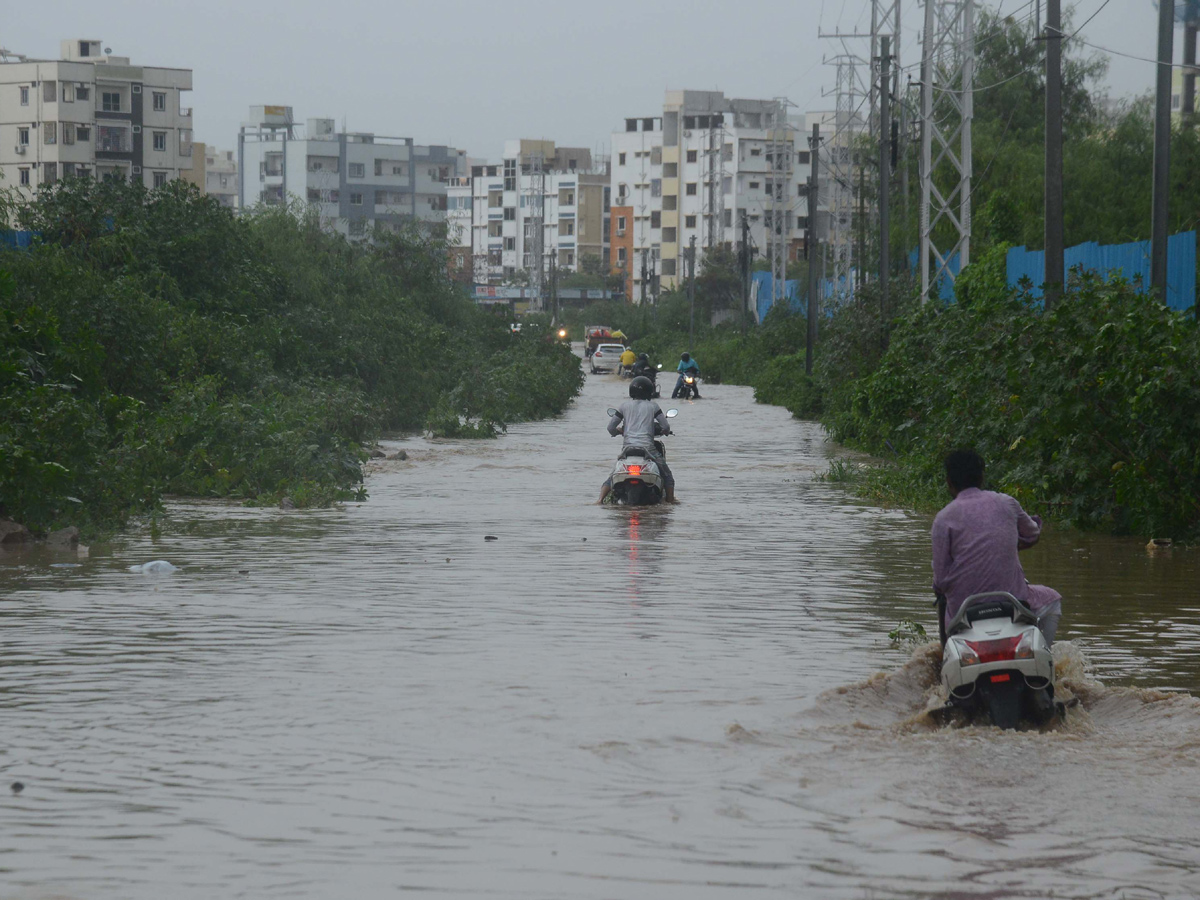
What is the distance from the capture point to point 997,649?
7.72m

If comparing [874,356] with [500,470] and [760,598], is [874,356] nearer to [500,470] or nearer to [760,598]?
[500,470]

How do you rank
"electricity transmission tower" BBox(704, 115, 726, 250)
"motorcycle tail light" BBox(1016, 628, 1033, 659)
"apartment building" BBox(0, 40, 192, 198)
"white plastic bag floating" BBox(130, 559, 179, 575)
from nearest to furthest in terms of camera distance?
"motorcycle tail light" BBox(1016, 628, 1033, 659)
"white plastic bag floating" BBox(130, 559, 179, 575)
"apartment building" BBox(0, 40, 192, 198)
"electricity transmission tower" BBox(704, 115, 726, 250)

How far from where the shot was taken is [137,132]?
116m

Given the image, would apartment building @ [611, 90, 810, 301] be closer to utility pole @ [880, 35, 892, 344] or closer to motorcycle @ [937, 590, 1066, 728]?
utility pole @ [880, 35, 892, 344]

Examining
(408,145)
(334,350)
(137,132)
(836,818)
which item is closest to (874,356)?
(334,350)

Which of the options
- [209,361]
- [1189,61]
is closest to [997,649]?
[209,361]

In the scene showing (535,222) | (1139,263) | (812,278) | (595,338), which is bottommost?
(595,338)

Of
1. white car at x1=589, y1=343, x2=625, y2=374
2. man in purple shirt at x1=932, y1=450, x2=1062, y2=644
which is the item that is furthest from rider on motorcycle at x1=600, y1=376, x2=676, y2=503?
white car at x1=589, y1=343, x2=625, y2=374

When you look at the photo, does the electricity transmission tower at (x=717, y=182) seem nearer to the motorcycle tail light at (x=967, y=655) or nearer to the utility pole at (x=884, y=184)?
the utility pole at (x=884, y=184)

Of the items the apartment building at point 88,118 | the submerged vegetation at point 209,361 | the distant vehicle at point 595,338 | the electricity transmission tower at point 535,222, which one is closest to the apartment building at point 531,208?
the electricity transmission tower at point 535,222

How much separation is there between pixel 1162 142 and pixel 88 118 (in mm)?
103037

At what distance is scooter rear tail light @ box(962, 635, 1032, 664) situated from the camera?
303 inches

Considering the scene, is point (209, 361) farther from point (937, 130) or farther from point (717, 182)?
point (717, 182)

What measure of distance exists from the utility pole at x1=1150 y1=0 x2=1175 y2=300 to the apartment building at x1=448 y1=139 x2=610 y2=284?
500 ft
